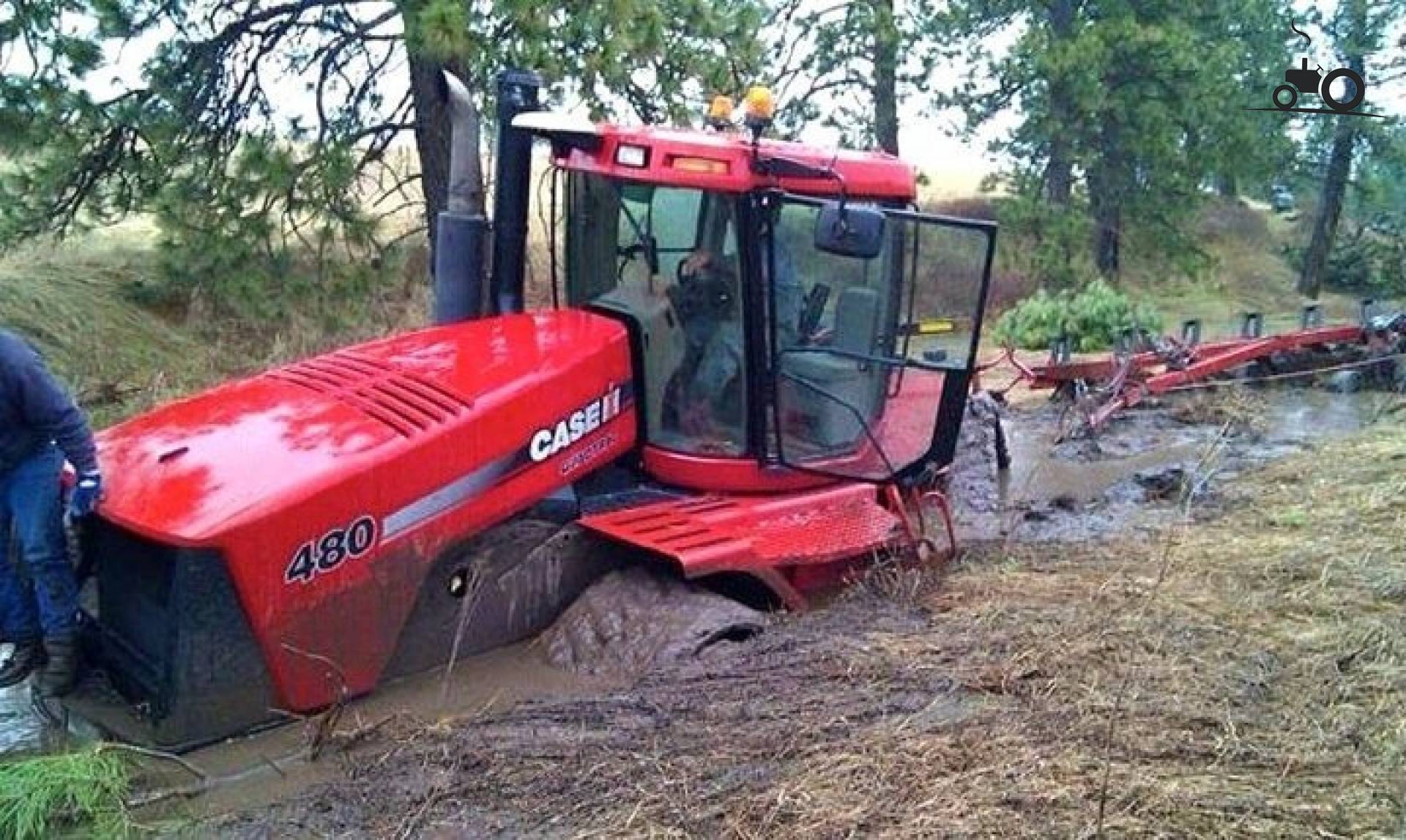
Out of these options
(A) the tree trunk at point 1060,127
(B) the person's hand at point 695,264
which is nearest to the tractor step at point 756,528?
(B) the person's hand at point 695,264

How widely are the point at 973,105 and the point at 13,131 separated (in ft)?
46.8

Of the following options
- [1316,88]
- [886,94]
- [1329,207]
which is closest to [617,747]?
[886,94]

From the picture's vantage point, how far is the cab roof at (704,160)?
5727 millimetres

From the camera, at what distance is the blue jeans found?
500 centimetres

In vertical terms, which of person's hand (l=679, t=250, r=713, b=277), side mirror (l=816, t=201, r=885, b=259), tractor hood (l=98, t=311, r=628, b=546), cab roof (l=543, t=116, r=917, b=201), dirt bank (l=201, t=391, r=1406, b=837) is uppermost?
cab roof (l=543, t=116, r=917, b=201)

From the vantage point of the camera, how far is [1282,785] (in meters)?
3.87

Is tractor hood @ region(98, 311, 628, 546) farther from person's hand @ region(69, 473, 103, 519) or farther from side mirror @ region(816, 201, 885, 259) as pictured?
side mirror @ region(816, 201, 885, 259)

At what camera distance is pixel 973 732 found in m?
4.36

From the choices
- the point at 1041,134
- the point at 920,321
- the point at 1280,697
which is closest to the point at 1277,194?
the point at 1041,134

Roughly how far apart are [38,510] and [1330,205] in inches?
957

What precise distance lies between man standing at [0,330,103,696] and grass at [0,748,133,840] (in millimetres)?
926

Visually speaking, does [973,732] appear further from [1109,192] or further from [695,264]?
[1109,192]

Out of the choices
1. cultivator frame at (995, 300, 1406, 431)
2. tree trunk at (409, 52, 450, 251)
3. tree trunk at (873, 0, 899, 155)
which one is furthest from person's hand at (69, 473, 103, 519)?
tree trunk at (873, 0, 899, 155)

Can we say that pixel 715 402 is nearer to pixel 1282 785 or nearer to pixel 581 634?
pixel 581 634
